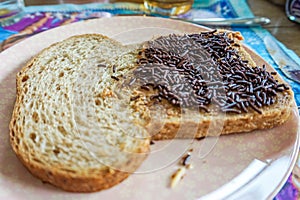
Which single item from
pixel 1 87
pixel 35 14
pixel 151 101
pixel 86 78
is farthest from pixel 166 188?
pixel 35 14

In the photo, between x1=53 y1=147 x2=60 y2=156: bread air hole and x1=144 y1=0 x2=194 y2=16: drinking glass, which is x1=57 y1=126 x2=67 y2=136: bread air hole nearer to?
x1=53 y1=147 x2=60 y2=156: bread air hole

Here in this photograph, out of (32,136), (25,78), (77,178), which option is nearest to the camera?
Answer: (77,178)

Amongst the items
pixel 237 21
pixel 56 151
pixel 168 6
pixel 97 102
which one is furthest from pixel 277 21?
pixel 56 151

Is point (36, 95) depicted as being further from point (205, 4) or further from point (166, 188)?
point (205, 4)

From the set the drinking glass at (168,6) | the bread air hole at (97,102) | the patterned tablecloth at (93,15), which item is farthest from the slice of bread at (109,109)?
the drinking glass at (168,6)

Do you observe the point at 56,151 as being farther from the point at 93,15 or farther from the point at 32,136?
the point at 93,15

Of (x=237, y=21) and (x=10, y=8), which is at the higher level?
(x=10, y=8)
